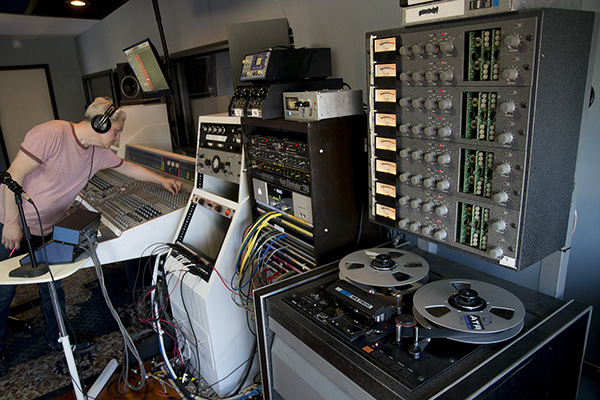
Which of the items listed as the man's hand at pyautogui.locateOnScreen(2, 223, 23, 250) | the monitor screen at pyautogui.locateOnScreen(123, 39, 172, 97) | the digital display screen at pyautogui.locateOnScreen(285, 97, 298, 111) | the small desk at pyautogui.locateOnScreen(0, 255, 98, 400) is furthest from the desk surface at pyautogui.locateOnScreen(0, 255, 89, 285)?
the monitor screen at pyautogui.locateOnScreen(123, 39, 172, 97)

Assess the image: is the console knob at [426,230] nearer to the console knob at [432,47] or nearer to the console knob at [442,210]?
the console knob at [442,210]

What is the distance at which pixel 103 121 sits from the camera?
7.20ft

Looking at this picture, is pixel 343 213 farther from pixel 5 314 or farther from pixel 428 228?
pixel 5 314

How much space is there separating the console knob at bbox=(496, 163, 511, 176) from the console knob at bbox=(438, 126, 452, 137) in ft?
0.52

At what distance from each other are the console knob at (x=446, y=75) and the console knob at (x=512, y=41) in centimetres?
15

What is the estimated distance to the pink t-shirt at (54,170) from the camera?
2.14m

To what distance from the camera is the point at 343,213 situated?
5.26 feet

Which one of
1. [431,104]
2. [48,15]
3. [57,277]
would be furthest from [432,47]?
[48,15]

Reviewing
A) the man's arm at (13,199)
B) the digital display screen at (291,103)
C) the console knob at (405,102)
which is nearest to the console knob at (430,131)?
the console knob at (405,102)

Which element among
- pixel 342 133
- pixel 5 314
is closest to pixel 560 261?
pixel 342 133

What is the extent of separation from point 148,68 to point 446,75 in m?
2.73

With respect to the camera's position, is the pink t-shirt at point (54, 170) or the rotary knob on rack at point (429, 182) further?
the pink t-shirt at point (54, 170)

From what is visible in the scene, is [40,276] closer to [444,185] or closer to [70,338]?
[70,338]

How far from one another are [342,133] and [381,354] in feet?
2.60
